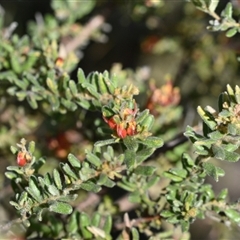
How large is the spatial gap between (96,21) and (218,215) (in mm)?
754

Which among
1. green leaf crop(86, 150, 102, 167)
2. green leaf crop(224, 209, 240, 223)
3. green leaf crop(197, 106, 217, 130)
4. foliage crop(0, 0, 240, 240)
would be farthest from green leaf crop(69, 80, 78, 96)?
green leaf crop(224, 209, 240, 223)

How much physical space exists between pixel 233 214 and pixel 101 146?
316 mm

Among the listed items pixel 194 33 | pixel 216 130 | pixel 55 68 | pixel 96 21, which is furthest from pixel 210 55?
pixel 216 130

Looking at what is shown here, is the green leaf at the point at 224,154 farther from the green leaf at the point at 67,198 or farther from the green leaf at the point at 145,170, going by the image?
the green leaf at the point at 67,198

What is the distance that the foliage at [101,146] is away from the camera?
2.61 feet

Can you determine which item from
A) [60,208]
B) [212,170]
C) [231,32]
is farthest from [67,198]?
[231,32]

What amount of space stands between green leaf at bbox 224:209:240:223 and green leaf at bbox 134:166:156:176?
18 centimetres

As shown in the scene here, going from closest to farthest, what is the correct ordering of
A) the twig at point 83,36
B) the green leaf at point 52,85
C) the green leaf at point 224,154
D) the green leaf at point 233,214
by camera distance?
the green leaf at point 224,154, the green leaf at point 233,214, the green leaf at point 52,85, the twig at point 83,36

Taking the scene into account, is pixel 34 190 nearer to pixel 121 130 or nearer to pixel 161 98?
pixel 121 130

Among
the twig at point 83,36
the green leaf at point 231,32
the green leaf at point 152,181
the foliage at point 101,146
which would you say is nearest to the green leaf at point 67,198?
the foliage at point 101,146

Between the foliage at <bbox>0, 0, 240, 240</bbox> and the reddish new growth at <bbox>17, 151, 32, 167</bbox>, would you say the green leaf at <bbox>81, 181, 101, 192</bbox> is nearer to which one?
the foliage at <bbox>0, 0, 240, 240</bbox>

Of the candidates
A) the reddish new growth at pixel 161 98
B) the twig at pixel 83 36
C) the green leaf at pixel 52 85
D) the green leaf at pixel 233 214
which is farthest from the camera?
the twig at pixel 83 36

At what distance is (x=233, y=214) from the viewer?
88 cm

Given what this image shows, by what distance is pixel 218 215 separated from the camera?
99 cm
